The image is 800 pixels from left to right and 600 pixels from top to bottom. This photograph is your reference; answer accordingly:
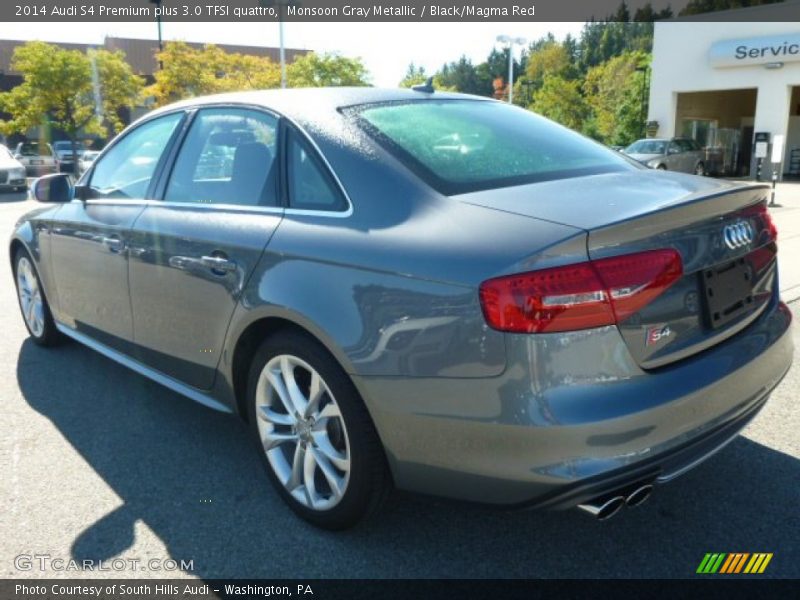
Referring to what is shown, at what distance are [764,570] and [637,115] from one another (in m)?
40.1

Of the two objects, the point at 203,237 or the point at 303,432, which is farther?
the point at 203,237

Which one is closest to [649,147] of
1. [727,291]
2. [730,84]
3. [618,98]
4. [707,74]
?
[730,84]

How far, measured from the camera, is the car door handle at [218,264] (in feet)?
9.25

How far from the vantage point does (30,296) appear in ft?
16.5

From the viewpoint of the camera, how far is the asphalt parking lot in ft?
8.17

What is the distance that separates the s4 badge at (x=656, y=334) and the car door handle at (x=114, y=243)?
8.59 feet

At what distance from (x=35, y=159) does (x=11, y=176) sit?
10.1 m

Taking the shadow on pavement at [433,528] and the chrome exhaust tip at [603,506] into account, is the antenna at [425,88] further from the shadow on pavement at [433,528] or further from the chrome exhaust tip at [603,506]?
the chrome exhaust tip at [603,506]

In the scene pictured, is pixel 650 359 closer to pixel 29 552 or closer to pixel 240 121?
pixel 240 121

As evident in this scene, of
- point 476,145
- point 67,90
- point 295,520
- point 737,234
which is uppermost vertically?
point 67,90

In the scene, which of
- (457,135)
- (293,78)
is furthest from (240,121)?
(293,78)

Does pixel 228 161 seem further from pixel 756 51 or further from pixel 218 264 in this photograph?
pixel 756 51

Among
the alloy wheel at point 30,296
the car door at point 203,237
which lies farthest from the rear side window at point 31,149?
the car door at point 203,237

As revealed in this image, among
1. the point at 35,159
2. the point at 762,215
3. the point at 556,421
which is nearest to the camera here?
the point at 556,421
